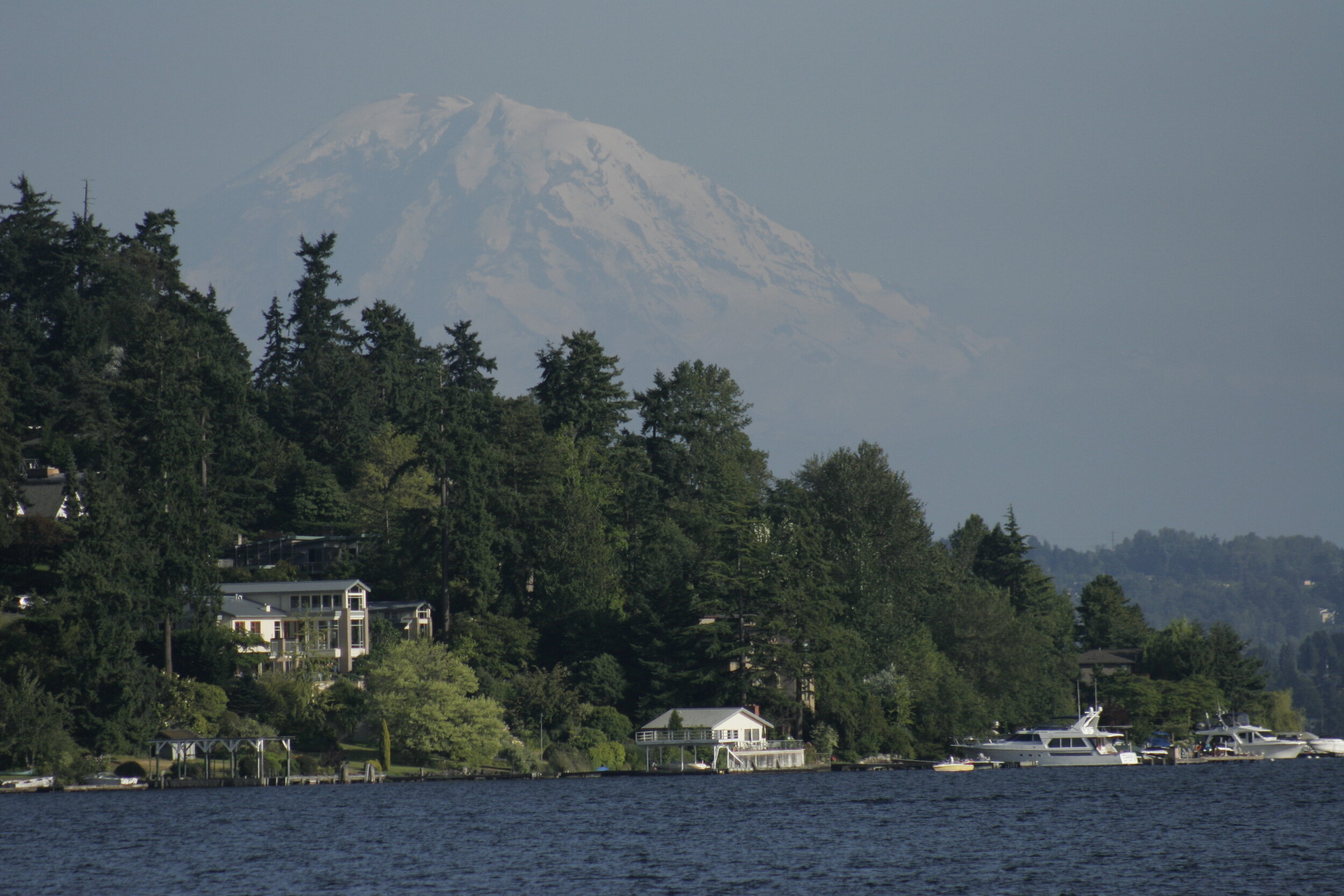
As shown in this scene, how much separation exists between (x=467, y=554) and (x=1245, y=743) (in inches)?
2358

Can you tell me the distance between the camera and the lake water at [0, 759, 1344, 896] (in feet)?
163

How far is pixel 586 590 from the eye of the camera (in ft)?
327

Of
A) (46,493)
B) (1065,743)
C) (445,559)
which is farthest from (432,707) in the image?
(1065,743)

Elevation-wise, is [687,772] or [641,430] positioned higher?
[641,430]

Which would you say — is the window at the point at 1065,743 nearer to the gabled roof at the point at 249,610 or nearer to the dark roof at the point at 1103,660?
the dark roof at the point at 1103,660

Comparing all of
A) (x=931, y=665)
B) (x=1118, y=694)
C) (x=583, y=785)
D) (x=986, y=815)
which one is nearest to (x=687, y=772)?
(x=583, y=785)

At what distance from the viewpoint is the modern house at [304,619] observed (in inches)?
3748

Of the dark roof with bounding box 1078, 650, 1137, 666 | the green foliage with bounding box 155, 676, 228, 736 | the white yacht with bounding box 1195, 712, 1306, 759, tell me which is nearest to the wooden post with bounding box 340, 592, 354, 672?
the green foliage with bounding box 155, 676, 228, 736

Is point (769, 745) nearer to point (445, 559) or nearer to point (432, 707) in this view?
point (432, 707)

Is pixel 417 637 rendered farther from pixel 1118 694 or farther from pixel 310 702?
pixel 1118 694

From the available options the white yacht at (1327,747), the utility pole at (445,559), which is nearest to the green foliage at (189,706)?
the utility pole at (445,559)

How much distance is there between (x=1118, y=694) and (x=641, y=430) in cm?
4243

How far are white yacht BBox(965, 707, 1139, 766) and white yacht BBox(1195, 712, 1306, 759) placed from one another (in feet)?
34.7

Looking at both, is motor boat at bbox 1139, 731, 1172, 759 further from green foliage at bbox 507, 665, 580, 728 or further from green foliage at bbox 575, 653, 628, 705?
green foliage at bbox 507, 665, 580, 728
